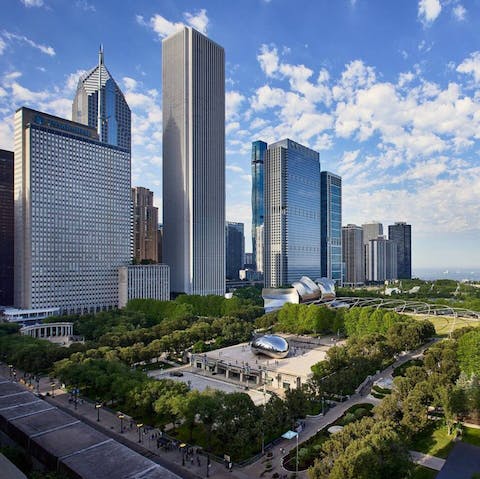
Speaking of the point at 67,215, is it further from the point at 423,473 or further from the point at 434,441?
the point at 423,473

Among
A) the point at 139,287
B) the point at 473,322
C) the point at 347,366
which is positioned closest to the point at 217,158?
the point at 139,287

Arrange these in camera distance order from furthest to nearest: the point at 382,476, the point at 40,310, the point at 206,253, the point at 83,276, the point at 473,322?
the point at 206,253 < the point at 83,276 < the point at 40,310 < the point at 473,322 < the point at 382,476

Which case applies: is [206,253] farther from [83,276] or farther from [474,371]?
[474,371]

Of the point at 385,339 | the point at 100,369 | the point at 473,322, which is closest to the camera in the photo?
the point at 100,369

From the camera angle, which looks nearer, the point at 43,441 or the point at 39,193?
the point at 43,441

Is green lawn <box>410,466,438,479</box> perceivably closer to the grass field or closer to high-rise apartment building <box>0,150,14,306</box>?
the grass field

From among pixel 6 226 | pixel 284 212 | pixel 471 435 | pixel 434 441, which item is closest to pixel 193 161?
pixel 284 212
